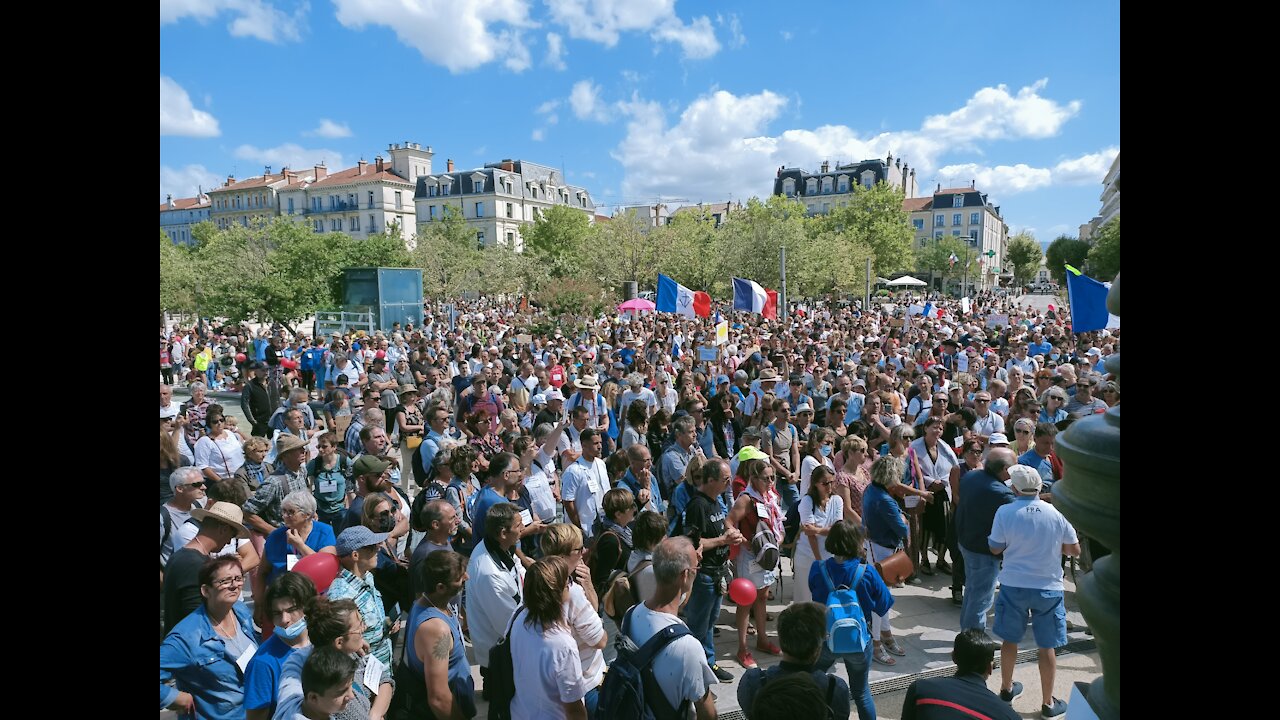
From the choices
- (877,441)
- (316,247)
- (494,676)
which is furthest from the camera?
(316,247)

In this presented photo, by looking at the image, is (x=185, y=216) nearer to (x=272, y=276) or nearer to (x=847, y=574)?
(x=272, y=276)

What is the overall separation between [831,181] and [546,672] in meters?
100

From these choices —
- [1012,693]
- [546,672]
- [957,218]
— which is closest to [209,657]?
[546,672]

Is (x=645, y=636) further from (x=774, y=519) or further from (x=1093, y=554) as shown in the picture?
(x=1093, y=554)

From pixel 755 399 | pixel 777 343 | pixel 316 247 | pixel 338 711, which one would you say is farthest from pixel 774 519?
pixel 316 247

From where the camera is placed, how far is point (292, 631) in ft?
10.9

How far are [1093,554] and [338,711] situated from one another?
220 inches

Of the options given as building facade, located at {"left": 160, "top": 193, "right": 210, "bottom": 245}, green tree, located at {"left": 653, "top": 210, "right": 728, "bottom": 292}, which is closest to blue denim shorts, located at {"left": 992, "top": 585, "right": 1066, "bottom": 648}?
green tree, located at {"left": 653, "top": 210, "right": 728, "bottom": 292}

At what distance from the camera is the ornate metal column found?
1.21 meters

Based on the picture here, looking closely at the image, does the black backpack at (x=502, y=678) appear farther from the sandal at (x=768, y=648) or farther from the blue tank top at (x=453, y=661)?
the sandal at (x=768, y=648)

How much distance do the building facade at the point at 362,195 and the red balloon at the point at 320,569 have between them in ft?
264

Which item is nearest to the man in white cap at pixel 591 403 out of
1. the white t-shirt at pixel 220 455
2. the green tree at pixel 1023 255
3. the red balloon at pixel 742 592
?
the white t-shirt at pixel 220 455

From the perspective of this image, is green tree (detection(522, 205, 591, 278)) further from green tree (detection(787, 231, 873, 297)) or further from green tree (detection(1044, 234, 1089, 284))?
green tree (detection(1044, 234, 1089, 284))

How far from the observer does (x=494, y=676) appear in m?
3.60
